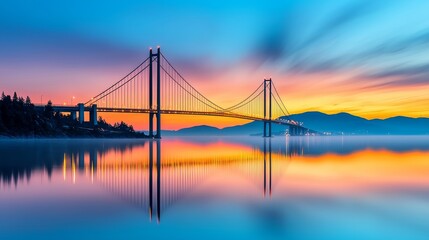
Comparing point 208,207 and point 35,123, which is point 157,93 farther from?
point 208,207

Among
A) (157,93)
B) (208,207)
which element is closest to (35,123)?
(157,93)

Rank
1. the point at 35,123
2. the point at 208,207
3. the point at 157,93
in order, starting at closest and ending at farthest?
the point at 208,207
the point at 35,123
the point at 157,93

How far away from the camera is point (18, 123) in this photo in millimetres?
54594

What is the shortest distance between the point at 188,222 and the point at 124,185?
481 centimetres

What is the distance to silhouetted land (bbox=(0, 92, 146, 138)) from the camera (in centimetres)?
5394

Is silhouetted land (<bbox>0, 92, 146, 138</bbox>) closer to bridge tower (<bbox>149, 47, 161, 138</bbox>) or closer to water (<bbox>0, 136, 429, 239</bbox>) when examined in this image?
bridge tower (<bbox>149, 47, 161, 138</bbox>)

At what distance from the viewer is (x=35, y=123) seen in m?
56.8

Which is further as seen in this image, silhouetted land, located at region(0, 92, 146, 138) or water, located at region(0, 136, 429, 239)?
silhouetted land, located at region(0, 92, 146, 138)

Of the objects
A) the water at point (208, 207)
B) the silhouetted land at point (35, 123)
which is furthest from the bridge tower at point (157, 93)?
the water at point (208, 207)

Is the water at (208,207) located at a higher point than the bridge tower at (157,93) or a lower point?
lower

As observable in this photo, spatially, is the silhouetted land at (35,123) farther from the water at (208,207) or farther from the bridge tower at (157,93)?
the water at (208,207)

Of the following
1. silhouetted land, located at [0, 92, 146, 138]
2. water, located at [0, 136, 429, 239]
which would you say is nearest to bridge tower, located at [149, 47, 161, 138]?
silhouetted land, located at [0, 92, 146, 138]

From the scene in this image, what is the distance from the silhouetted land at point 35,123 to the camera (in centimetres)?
5394

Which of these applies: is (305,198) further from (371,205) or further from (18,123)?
(18,123)
